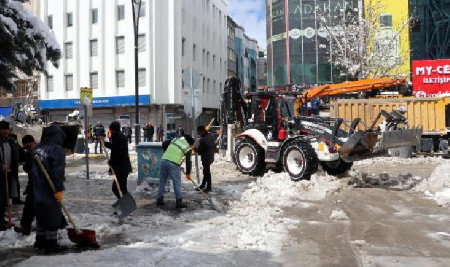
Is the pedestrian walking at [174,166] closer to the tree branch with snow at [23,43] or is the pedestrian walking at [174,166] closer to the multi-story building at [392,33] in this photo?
the tree branch with snow at [23,43]

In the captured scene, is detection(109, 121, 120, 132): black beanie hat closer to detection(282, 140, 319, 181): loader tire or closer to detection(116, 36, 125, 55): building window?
detection(282, 140, 319, 181): loader tire

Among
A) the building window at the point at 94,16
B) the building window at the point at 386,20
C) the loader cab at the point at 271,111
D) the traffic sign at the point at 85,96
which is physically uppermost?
the building window at the point at 94,16

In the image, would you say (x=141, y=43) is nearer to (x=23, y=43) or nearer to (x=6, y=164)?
(x=23, y=43)

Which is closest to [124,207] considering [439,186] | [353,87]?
[439,186]

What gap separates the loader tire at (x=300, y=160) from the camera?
38.3ft

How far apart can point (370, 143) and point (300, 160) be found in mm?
1815

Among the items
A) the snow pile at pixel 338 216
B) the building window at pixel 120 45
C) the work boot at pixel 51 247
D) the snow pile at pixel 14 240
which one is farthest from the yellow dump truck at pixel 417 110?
the building window at pixel 120 45

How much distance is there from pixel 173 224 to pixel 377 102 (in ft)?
49.7

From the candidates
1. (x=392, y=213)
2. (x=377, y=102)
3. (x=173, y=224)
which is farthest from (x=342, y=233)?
(x=377, y=102)

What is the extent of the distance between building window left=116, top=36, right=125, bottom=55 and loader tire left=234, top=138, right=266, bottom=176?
28169 mm

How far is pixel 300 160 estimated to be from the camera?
39.5 ft

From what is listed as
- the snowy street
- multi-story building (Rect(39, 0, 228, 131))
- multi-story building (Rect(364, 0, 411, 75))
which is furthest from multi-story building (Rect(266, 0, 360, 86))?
the snowy street

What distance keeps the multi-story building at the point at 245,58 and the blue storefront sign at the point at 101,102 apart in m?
22.5

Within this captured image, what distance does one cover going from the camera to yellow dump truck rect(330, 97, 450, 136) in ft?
61.8
